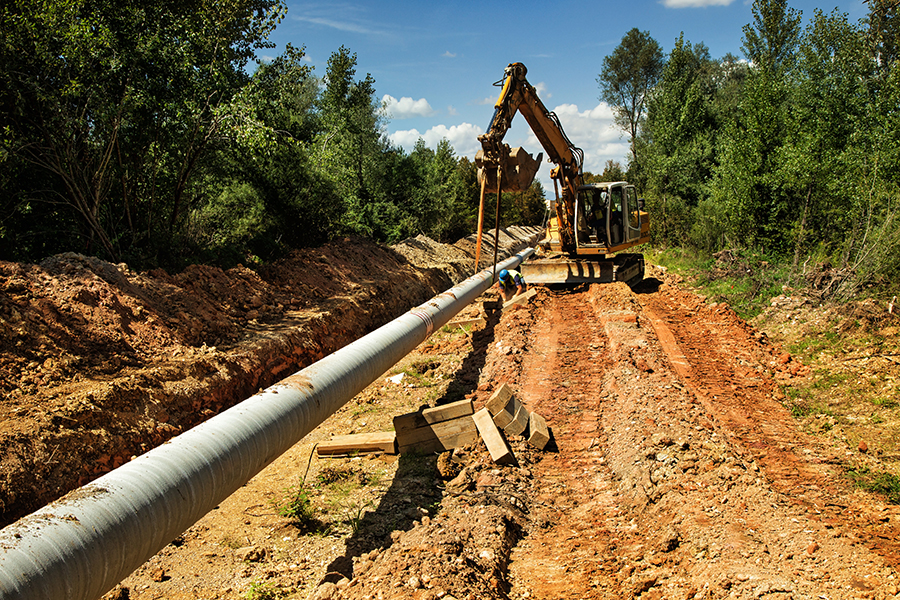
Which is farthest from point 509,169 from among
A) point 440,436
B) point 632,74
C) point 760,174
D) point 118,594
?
point 632,74

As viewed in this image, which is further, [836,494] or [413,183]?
[413,183]

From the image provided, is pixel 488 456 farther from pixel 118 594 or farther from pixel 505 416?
pixel 118 594

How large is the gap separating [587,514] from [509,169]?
7074mm

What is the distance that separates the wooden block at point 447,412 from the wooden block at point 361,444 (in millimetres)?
589

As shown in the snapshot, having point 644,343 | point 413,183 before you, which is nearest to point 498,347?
point 644,343

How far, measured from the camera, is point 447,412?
7121 millimetres

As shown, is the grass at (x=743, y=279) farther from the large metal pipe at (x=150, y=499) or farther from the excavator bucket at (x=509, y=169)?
the large metal pipe at (x=150, y=499)

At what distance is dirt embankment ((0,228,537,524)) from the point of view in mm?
6184

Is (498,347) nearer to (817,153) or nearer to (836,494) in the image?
(836,494)

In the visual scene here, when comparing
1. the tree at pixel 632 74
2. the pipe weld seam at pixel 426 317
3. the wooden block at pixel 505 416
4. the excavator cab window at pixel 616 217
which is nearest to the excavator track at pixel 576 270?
the excavator cab window at pixel 616 217

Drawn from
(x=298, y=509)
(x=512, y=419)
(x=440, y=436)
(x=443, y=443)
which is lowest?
(x=298, y=509)

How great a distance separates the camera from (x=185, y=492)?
13.9 feet

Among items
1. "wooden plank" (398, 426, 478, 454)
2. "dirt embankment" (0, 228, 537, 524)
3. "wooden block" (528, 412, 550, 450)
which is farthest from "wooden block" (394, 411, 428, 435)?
"dirt embankment" (0, 228, 537, 524)

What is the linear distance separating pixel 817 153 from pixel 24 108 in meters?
19.2
